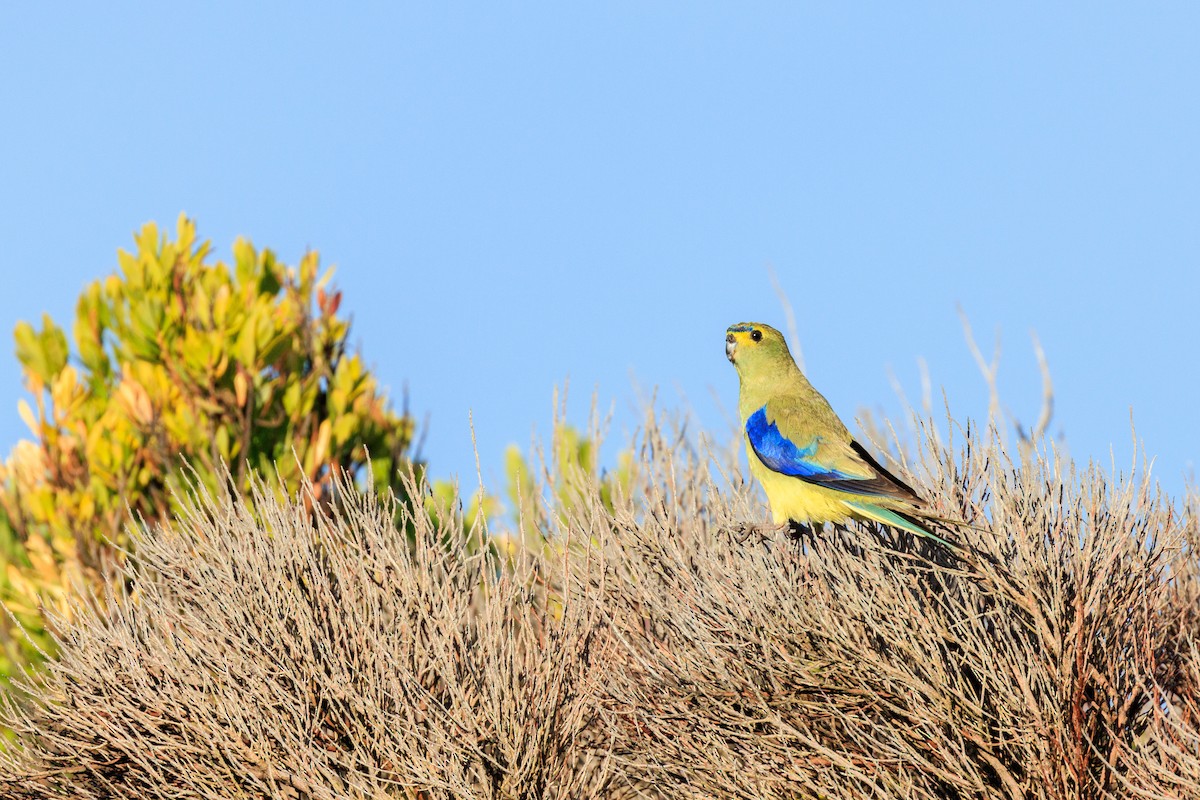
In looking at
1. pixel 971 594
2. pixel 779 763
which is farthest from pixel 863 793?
pixel 971 594

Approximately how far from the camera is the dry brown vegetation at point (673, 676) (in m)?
5.78

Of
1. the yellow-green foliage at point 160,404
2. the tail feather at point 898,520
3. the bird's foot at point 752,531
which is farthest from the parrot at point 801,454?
the yellow-green foliage at point 160,404

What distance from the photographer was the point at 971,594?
629cm

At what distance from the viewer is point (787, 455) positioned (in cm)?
612

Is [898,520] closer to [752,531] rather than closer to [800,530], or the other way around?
[752,531]

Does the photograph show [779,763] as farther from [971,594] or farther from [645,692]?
[971,594]

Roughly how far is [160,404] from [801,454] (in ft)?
20.2

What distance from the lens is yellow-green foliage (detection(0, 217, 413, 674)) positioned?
32.1 feet

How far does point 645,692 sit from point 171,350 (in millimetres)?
5684

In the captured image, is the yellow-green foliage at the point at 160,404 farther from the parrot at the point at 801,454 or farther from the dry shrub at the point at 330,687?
the parrot at the point at 801,454

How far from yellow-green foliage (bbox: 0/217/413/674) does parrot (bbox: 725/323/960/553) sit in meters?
4.28

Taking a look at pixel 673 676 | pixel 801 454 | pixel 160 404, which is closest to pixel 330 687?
pixel 673 676

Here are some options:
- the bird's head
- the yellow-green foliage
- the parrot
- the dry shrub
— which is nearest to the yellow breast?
the parrot

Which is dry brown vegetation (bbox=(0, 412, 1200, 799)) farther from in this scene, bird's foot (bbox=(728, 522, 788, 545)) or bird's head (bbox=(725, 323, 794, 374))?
bird's head (bbox=(725, 323, 794, 374))
